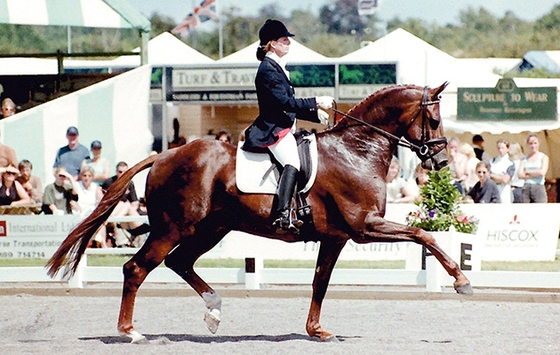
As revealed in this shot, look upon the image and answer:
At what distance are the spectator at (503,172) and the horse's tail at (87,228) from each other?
8.98 metres

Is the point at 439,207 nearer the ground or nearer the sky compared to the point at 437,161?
nearer the ground

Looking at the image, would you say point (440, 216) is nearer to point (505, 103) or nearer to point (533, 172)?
point (533, 172)

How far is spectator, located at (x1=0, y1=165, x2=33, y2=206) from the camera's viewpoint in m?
17.2

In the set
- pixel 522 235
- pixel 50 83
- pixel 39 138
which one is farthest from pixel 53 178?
pixel 522 235

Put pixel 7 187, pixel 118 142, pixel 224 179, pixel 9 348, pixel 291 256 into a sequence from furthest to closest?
1. pixel 118 142
2. pixel 7 187
3. pixel 291 256
4. pixel 224 179
5. pixel 9 348

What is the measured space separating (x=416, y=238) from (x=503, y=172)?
30.5ft

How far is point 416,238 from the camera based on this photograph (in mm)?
8984

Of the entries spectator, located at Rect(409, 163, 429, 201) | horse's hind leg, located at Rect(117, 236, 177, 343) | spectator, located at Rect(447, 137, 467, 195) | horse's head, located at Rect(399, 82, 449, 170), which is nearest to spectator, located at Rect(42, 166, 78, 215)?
spectator, located at Rect(409, 163, 429, 201)

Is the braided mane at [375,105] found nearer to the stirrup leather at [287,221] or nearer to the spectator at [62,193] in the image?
the stirrup leather at [287,221]

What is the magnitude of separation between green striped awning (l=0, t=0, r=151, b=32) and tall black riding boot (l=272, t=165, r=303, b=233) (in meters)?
12.4

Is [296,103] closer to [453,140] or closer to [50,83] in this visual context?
[453,140]

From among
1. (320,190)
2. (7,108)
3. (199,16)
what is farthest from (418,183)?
(199,16)

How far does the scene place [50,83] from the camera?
70.8 feet

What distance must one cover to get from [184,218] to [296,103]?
136 centimetres
